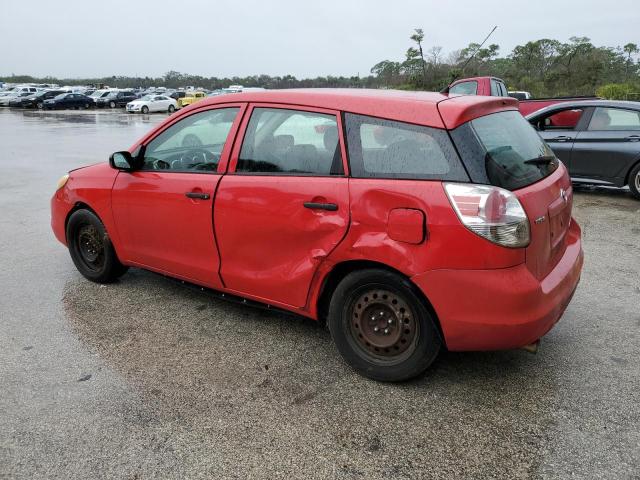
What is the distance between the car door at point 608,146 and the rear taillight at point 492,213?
21.7 feet

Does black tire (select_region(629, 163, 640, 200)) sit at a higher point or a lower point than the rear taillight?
lower

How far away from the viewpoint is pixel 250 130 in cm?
356

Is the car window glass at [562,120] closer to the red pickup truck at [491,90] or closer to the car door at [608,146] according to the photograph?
the car door at [608,146]

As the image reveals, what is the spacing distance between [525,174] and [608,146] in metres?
6.36

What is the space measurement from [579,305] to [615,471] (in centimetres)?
206

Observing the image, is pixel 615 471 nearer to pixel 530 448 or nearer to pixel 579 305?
pixel 530 448

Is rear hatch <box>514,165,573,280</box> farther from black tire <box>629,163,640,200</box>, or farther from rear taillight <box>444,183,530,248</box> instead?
black tire <box>629,163,640,200</box>

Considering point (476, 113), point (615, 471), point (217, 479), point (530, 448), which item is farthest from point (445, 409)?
point (476, 113)

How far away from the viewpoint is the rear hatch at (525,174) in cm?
274

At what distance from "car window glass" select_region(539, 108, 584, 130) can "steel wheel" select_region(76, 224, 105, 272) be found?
7.42 metres

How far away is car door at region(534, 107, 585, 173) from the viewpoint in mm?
8633

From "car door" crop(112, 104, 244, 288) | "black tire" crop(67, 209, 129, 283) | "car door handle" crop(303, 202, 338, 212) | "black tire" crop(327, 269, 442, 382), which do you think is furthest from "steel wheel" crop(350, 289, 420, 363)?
"black tire" crop(67, 209, 129, 283)

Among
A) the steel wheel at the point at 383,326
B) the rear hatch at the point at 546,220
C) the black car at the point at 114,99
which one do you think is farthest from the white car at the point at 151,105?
the rear hatch at the point at 546,220

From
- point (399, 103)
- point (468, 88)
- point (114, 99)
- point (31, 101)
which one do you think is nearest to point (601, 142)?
point (468, 88)
